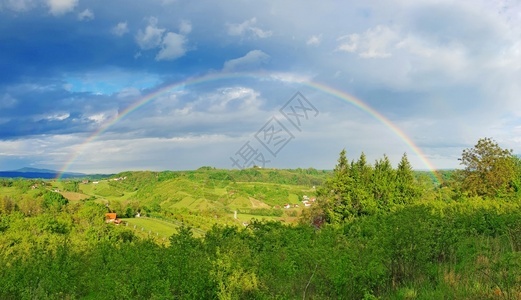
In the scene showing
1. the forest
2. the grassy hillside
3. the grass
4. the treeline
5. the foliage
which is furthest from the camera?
the grassy hillside

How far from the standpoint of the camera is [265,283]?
310 inches

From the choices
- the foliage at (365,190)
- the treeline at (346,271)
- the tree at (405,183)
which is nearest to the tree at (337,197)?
the foliage at (365,190)

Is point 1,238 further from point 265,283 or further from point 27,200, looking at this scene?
point 265,283

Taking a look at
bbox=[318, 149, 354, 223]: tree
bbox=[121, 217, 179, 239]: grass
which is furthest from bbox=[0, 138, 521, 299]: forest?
bbox=[121, 217, 179, 239]: grass

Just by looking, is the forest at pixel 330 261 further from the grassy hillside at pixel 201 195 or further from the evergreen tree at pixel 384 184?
the grassy hillside at pixel 201 195

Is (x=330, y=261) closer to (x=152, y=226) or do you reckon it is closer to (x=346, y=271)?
(x=346, y=271)

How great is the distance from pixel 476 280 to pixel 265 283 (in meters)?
4.13

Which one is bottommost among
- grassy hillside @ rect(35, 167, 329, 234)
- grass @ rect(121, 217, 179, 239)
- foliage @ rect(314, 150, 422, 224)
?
grass @ rect(121, 217, 179, 239)

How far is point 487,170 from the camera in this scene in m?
33.5

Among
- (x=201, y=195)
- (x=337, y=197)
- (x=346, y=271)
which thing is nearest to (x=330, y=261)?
(x=346, y=271)

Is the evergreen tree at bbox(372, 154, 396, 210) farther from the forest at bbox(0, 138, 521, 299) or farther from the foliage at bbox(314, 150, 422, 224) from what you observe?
the forest at bbox(0, 138, 521, 299)

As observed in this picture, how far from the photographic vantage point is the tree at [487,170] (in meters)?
32.2

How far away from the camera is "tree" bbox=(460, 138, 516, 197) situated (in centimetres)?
3225

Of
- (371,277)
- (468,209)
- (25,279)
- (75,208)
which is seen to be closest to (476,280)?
(371,277)
